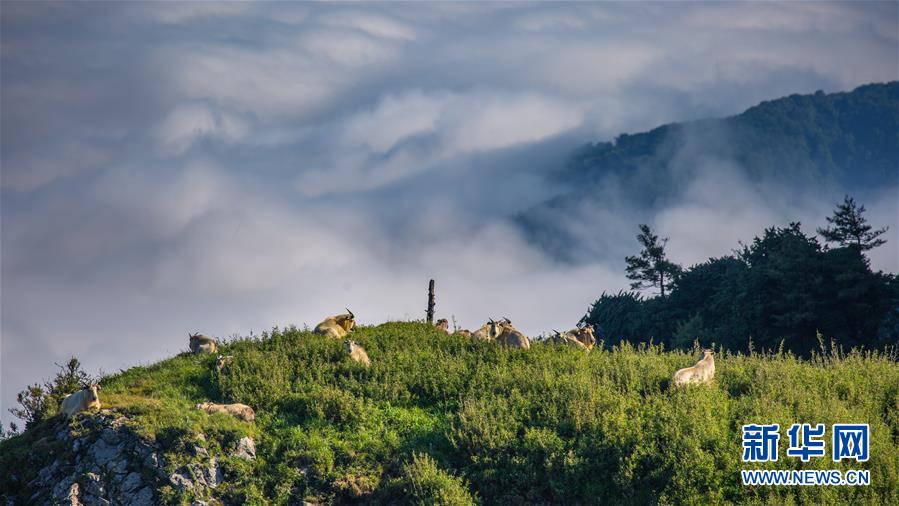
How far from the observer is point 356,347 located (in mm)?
34000

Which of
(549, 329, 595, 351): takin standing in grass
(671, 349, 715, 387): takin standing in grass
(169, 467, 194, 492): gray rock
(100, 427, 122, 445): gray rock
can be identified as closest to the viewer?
(169, 467, 194, 492): gray rock

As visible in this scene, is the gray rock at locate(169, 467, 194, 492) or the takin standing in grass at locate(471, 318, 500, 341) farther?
the takin standing in grass at locate(471, 318, 500, 341)

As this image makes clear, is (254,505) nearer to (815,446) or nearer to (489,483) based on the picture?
(489,483)

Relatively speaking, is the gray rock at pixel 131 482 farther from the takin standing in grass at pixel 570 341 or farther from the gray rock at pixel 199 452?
the takin standing in grass at pixel 570 341

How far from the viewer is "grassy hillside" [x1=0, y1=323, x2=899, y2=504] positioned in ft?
85.4

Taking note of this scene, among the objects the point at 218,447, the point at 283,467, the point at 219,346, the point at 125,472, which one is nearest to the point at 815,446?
the point at 283,467

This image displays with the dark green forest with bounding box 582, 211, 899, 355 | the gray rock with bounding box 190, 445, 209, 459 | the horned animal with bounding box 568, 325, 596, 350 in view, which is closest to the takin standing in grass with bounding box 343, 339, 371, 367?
the gray rock with bounding box 190, 445, 209, 459

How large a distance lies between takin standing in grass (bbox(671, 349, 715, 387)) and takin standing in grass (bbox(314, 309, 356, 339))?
464 inches

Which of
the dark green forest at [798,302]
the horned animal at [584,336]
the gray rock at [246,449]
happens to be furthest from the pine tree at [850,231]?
the gray rock at [246,449]

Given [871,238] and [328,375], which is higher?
[871,238]

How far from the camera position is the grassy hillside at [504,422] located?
26031 mm

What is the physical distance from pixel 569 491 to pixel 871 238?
48522 millimetres

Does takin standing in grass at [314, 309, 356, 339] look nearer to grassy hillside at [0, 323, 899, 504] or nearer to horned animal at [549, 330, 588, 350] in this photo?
grassy hillside at [0, 323, 899, 504]

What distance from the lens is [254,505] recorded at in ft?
86.1
